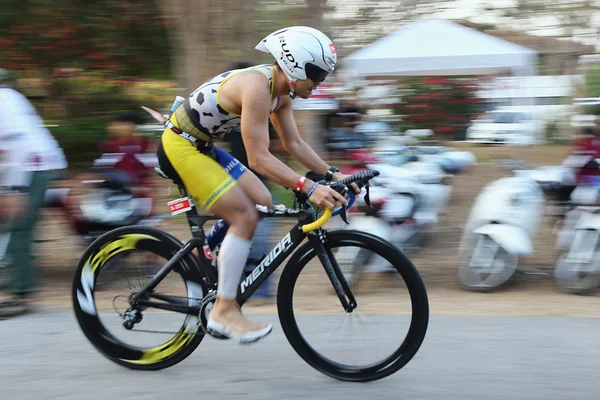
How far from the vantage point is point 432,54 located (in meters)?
12.6

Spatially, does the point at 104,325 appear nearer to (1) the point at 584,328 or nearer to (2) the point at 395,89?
(1) the point at 584,328

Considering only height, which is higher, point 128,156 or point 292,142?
point 292,142

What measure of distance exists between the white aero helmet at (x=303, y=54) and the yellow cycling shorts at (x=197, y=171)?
641mm

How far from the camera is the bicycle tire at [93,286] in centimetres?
420

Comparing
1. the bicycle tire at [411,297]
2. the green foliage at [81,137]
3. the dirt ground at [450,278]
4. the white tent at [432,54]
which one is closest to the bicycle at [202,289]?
the bicycle tire at [411,297]

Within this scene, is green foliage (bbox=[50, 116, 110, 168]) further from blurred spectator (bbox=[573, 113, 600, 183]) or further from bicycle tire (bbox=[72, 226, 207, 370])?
blurred spectator (bbox=[573, 113, 600, 183])

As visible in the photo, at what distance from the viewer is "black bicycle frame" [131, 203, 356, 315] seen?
4.01 meters

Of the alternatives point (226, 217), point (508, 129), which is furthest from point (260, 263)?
point (508, 129)

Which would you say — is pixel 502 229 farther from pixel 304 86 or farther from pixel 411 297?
pixel 304 86

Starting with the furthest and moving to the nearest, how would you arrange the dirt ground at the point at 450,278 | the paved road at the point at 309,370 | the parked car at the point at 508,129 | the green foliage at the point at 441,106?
the parked car at the point at 508,129
the green foliage at the point at 441,106
the dirt ground at the point at 450,278
the paved road at the point at 309,370

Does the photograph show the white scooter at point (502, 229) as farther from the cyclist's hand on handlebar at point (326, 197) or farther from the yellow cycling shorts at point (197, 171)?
the yellow cycling shorts at point (197, 171)

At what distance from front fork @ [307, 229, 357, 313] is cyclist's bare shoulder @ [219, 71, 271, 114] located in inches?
30.3

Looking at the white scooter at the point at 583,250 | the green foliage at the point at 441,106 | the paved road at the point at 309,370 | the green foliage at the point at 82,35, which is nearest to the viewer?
the paved road at the point at 309,370

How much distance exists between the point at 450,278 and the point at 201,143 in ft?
11.8
